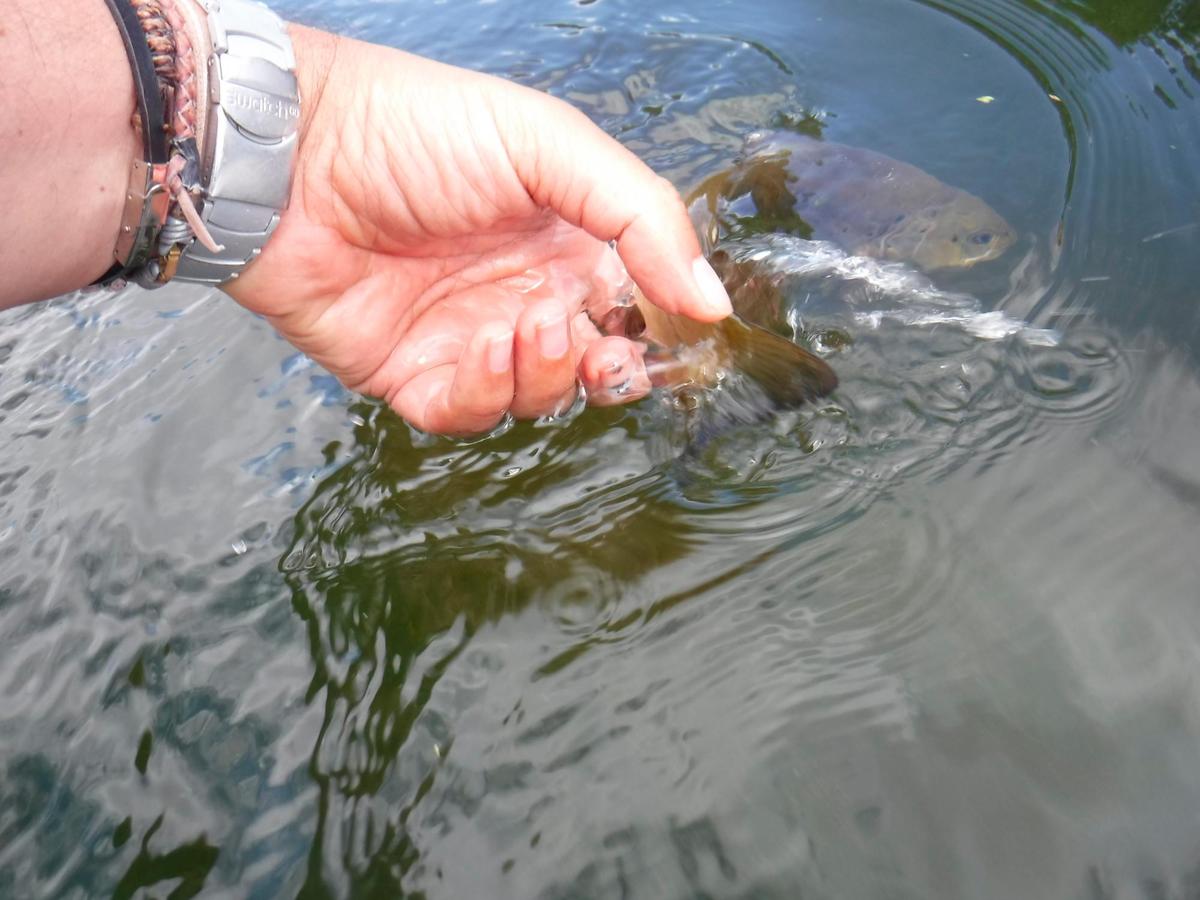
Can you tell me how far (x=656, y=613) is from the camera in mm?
1880

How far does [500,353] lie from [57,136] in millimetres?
926

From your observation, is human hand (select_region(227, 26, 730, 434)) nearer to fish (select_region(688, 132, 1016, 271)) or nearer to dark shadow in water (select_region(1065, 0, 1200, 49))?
fish (select_region(688, 132, 1016, 271))

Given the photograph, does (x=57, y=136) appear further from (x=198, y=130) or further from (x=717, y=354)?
(x=717, y=354)

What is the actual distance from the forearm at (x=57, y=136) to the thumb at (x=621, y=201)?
30.4 inches

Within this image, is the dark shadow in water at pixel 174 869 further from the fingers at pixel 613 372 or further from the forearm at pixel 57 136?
the fingers at pixel 613 372

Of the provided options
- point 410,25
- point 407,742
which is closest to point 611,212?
point 407,742

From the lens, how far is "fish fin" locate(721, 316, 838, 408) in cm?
220

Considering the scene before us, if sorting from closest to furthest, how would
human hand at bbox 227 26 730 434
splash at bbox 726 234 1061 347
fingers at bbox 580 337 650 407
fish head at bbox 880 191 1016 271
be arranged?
human hand at bbox 227 26 730 434, fingers at bbox 580 337 650 407, splash at bbox 726 234 1061 347, fish head at bbox 880 191 1016 271

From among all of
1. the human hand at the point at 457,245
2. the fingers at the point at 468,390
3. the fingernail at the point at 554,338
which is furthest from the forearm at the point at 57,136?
the fingernail at the point at 554,338

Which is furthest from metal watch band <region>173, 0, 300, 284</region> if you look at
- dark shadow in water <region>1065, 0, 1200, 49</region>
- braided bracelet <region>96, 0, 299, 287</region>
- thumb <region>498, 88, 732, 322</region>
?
dark shadow in water <region>1065, 0, 1200, 49</region>

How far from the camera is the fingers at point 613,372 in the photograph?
7.22ft

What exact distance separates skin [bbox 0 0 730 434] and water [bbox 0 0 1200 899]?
0.33 metres

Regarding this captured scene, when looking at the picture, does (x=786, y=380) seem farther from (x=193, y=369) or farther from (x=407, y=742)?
(x=193, y=369)

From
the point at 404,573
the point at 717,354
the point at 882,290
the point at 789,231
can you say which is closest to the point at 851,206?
the point at 789,231
